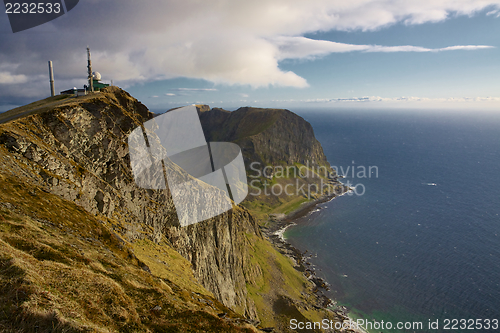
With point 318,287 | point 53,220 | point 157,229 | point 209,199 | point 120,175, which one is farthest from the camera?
point 318,287

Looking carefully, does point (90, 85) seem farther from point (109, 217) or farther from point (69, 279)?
point (69, 279)

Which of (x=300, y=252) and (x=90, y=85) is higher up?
(x=90, y=85)

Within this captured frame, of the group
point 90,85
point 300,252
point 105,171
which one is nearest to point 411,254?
point 300,252

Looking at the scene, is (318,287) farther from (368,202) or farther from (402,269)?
(368,202)

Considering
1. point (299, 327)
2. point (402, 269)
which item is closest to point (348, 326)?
point (299, 327)

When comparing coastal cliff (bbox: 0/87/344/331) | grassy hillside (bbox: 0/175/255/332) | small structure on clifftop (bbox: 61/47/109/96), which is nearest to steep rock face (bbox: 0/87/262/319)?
coastal cliff (bbox: 0/87/344/331)

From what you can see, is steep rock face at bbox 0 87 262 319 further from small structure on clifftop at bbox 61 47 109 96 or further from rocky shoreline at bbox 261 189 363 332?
rocky shoreline at bbox 261 189 363 332
